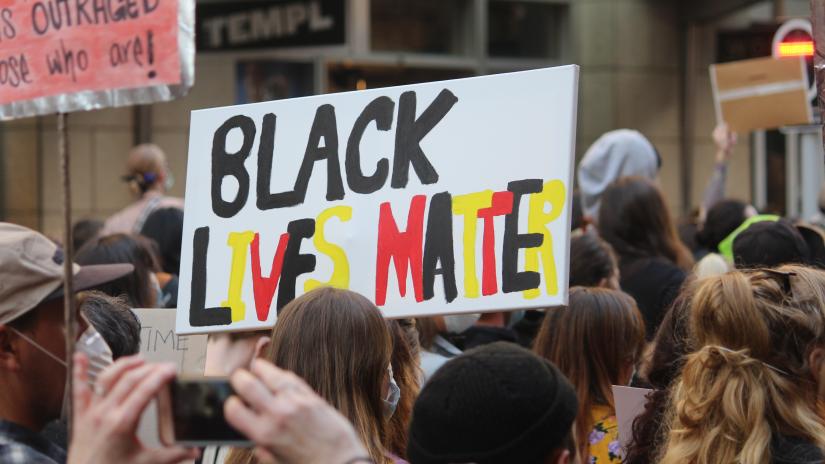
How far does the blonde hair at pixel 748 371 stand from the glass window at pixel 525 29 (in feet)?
35.1

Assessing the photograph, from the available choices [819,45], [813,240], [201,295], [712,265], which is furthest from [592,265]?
[819,45]

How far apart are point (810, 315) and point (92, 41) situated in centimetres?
173

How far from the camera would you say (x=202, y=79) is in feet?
40.8

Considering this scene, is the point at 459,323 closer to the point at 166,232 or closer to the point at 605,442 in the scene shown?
the point at 605,442

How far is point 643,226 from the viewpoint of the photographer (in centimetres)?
573

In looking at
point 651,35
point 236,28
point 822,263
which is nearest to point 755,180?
point 651,35

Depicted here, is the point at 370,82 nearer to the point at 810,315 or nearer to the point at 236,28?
the point at 236,28

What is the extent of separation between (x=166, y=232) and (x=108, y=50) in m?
4.21

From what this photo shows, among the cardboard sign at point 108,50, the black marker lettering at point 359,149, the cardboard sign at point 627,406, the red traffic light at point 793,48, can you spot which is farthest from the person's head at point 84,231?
the cardboard sign at point 108,50

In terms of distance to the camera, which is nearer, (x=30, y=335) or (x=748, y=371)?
(x=30, y=335)

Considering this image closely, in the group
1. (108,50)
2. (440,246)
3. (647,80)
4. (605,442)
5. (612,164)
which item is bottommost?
(605,442)

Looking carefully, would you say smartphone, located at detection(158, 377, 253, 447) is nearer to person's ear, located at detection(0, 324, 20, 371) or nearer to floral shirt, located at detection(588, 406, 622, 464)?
person's ear, located at detection(0, 324, 20, 371)

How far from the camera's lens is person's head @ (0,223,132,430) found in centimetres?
243

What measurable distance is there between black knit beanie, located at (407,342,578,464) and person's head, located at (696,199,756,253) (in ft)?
15.2
